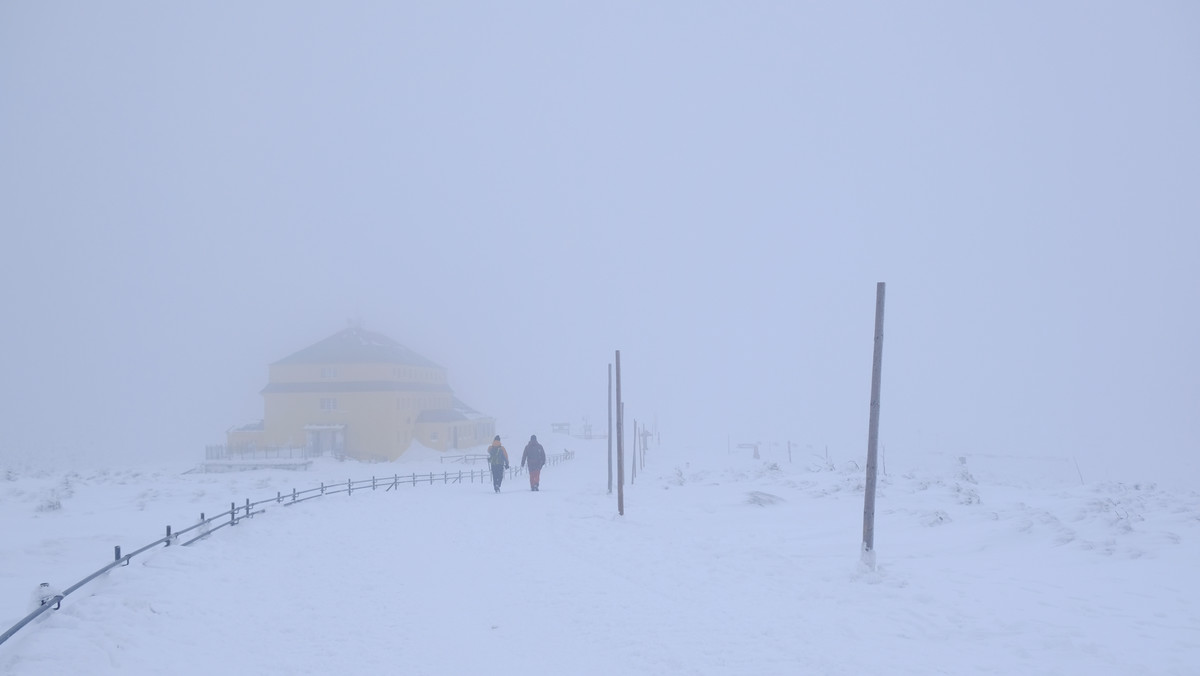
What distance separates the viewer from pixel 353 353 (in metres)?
58.6

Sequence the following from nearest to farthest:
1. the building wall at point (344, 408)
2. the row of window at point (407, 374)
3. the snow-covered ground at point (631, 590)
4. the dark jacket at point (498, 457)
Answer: the snow-covered ground at point (631, 590)
the dark jacket at point (498, 457)
the building wall at point (344, 408)
the row of window at point (407, 374)

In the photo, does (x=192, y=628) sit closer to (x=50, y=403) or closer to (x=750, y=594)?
(x=750, y=594)

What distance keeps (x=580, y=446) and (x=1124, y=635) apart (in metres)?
66.4

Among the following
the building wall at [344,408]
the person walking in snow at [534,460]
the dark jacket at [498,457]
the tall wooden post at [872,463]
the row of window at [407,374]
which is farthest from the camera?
the row of window at [407,374]

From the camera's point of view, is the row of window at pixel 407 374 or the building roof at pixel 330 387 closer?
the building roof at pixel 330 387

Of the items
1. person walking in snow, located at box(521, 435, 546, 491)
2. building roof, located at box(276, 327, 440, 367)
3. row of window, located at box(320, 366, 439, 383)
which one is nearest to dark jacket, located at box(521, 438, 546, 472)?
person walking in snow, located at box(521, 435, 546, 491)

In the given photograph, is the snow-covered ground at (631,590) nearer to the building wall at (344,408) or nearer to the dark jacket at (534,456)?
the dark jacket at (534,456)

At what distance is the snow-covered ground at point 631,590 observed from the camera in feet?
25.3

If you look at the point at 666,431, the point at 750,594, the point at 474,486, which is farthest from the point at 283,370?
the point at 666,431

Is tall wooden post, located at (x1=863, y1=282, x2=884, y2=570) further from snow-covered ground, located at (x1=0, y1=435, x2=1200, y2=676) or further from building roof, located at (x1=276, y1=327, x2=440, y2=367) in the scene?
building roof, located at (x1=276, y1=327, x2=440, y2=367)

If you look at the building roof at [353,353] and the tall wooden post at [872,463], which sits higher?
the tall wooden post at [872,463]

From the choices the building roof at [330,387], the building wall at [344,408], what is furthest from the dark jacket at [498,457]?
the building roof at [330,387]

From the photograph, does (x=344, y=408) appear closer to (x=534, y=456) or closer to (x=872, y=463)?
(x=534, y=456)

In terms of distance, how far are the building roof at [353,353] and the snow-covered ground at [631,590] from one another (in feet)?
124
